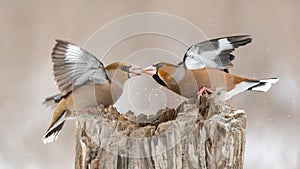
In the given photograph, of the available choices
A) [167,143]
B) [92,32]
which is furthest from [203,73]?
[92,32]

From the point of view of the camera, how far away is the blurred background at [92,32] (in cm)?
96

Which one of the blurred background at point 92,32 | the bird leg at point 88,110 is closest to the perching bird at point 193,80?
the bird leg at point 88,110

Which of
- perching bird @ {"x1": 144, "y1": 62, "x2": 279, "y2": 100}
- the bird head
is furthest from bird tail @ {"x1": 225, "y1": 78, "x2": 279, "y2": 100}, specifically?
the bird head

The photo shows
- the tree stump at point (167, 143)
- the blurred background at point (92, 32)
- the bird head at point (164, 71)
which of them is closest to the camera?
the tree stump at point (167, 143)

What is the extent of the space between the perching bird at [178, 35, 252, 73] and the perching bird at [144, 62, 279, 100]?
1 centimetres

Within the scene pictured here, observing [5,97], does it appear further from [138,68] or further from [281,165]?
[281,165]

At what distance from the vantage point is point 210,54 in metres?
0.70

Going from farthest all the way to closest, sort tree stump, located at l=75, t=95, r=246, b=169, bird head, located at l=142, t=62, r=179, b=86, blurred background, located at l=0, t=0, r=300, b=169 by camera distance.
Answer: blurred background, located at l=0, t=0, r=300, b=169
bird head, located at l=142, t=62, r=179, b=86
tree stump, located at l=75, t=95, r=246, b=169

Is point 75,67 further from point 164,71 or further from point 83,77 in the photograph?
point 164,71

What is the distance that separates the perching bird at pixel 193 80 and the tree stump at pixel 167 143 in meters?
0.07

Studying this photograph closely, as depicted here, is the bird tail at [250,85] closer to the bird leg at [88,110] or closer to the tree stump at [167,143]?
the tree stump at [167,143]

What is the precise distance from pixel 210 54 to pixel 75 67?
0.22 metres

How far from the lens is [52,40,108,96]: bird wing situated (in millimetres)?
648

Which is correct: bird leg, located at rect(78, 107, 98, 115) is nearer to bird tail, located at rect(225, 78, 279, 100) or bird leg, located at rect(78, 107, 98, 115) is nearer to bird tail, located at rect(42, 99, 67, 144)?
bird tail, located at rect(42, 99, 67, 144)
